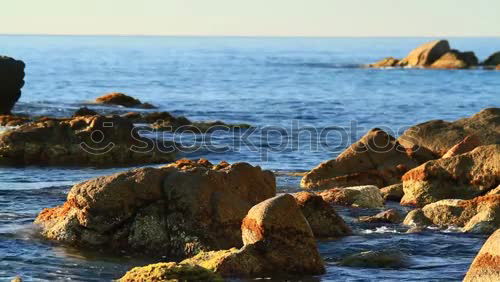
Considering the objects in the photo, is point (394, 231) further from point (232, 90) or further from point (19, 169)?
point (232, 90)

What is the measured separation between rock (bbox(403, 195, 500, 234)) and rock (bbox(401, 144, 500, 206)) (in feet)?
6.93

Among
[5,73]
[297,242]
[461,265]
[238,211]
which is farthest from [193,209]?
[5,73]

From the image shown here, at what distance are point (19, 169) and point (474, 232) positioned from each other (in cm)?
1358

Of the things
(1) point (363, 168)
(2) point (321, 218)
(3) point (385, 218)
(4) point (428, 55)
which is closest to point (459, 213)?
(3) point (385, 218)

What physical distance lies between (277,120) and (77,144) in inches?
795

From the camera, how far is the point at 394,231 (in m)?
20.6

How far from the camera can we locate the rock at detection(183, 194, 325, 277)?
54.3ft

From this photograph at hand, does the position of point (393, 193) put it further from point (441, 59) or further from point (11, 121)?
point (441, 59)

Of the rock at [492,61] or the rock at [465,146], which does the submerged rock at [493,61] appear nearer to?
the rock at [492,61]

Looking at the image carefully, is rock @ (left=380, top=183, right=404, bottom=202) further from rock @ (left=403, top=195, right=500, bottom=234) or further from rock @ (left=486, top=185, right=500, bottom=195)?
rock @ (left=403, top=195, right=500, bottom=234)

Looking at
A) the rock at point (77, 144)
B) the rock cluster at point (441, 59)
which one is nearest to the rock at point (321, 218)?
the rock at point (77, 144)

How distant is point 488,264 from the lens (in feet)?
45.9

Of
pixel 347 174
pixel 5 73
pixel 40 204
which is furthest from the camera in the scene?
pixel 5 73

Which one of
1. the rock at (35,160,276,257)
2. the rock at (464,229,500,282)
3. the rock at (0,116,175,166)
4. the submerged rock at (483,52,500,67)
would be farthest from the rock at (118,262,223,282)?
the submerged rock at (483,52,500,67)
